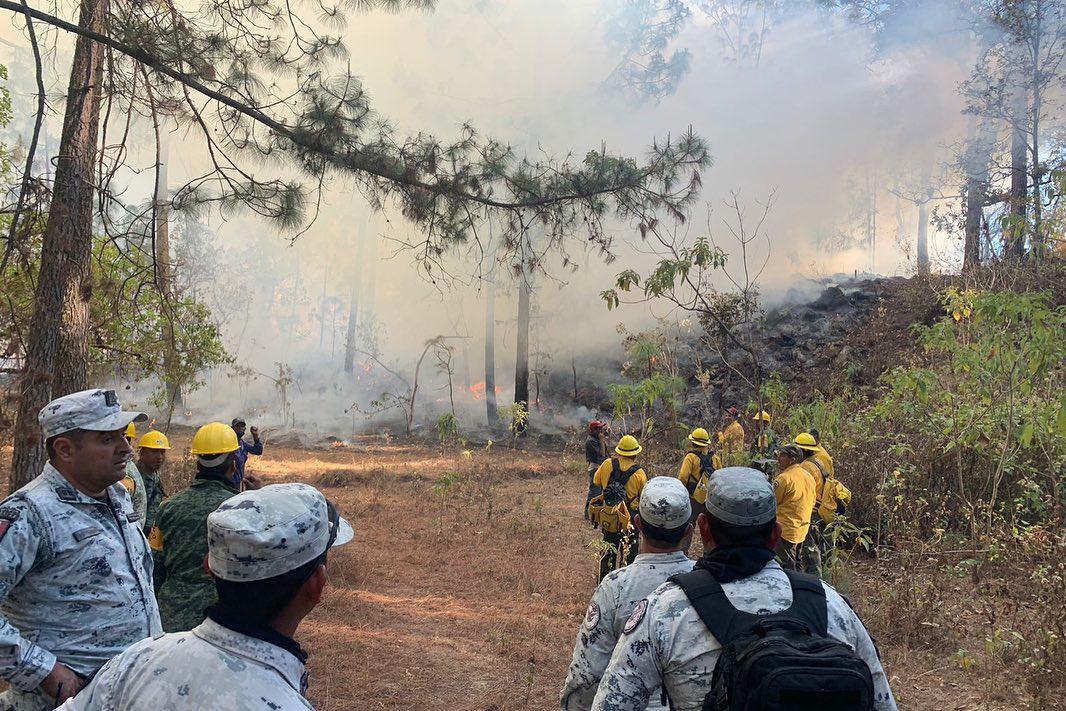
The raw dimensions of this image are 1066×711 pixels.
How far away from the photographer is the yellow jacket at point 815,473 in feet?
18.2

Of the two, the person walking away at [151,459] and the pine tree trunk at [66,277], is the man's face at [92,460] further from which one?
the pine tree trunk at [66,277]

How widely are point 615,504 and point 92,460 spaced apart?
14.1 feet

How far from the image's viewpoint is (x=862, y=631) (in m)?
1.71

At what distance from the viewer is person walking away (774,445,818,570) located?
5.30m

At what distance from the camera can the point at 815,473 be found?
5.63m

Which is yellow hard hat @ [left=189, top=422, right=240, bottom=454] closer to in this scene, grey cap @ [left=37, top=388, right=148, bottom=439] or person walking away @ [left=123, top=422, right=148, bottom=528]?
grey cap @ [left=37, top=388, right=148, bottom=439]

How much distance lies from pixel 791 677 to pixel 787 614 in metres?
0.34

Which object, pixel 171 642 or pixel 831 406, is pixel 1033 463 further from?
pixel 171 642

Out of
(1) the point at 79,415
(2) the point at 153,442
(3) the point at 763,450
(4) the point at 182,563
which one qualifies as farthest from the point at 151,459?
(3) the point at 763,450

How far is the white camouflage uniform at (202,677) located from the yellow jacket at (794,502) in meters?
4.80

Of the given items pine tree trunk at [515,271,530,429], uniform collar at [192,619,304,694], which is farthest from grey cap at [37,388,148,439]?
pine tree trunk at [515,271,530,429]

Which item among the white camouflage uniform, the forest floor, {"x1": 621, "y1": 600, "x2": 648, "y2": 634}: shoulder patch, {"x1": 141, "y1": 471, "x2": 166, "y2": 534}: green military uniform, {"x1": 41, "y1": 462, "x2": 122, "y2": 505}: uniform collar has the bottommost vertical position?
the forest floor

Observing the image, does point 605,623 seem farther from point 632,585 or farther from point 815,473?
point 815,473

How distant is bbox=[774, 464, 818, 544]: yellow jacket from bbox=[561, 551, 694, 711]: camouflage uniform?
3.23 m
